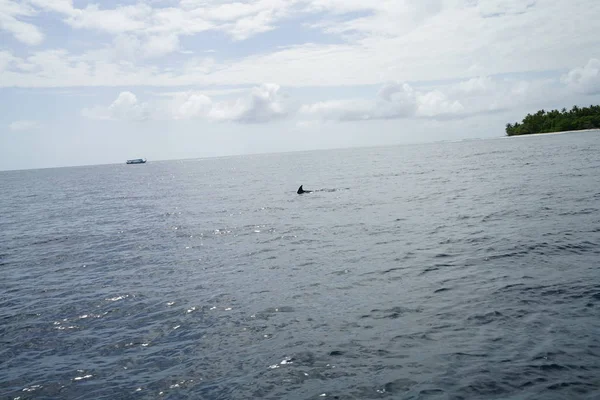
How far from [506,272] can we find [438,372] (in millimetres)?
9081

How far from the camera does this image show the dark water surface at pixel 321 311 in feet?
36.9

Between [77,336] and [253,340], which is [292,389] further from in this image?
[77,336]

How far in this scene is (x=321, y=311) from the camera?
16.1 m

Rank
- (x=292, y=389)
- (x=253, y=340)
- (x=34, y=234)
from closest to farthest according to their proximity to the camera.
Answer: (x=292, y=389) < (x=253, y=340) < (x=34, y=234)

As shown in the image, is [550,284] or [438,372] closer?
[438,372]

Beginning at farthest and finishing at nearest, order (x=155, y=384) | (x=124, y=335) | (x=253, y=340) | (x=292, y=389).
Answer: (x=124, y=335), (x=253, y=340), (x=155, y=384), (x=292, y=389)

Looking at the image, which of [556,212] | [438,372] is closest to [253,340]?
[438,372]

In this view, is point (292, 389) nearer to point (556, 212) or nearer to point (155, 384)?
point (155, 384)

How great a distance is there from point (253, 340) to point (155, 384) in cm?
335

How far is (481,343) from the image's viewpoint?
12391 mm

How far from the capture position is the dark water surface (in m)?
11.2

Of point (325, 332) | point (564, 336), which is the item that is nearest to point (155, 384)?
point (325, 332)

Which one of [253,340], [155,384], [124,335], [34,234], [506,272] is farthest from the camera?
[34,234]

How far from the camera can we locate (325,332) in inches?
556
